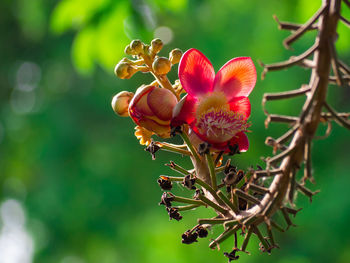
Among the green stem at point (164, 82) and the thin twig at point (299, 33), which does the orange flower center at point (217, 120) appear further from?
the thin twig at point (299, 33)

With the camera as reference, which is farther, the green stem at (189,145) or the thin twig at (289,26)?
the green stem at (189,145)

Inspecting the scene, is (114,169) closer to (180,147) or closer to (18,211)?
(18,211)

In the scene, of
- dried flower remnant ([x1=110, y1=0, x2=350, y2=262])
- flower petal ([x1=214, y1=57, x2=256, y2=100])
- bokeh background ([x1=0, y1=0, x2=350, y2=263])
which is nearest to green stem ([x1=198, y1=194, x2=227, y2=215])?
dried flower remnant ([x1=110, y1=0, x2=350, y2=262])

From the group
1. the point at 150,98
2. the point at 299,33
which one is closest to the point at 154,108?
the point at 150,98

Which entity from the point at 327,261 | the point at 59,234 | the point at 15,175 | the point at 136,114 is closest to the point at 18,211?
the point at 15,175

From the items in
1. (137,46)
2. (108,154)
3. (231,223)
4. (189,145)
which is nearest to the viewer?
(231,223)

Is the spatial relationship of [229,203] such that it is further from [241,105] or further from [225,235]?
[241,105]

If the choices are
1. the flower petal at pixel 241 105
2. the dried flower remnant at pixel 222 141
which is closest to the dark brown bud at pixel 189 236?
the dried flower remnant at pixel 222 141
